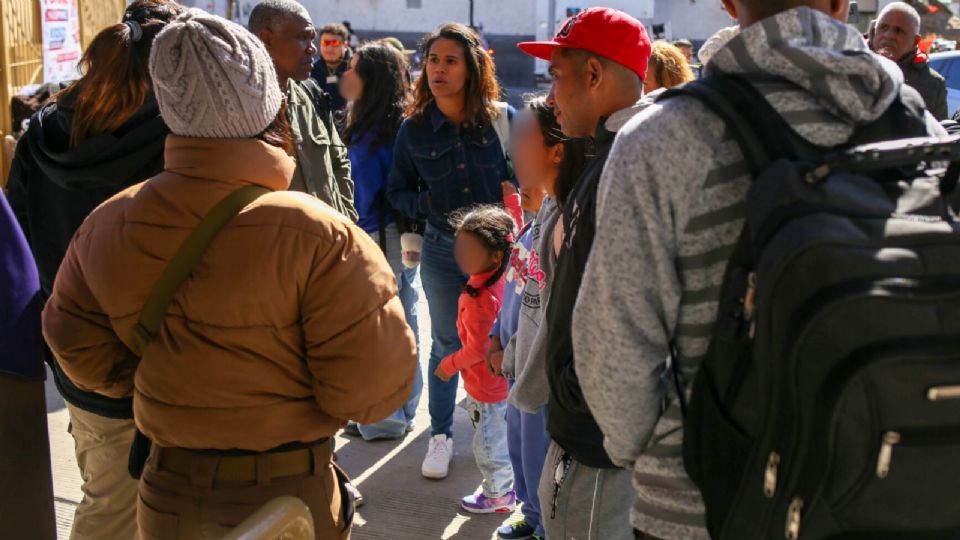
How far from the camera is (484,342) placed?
Answer: 3980 millimetres

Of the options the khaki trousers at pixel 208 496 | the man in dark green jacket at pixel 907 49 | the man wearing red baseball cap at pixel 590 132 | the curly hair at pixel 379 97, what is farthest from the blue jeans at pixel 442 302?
Result: the man in dark green jacket at pixel 907 49

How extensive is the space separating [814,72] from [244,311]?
1.28 meters

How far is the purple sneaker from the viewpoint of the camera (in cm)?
424

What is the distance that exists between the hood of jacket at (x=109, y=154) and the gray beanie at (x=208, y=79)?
0.87 m

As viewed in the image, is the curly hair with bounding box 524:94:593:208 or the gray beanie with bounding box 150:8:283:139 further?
the curly hair with bounding box 524:94:593:208

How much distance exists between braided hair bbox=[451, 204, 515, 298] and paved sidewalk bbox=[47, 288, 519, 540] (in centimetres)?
99

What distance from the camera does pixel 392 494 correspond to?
4.47m

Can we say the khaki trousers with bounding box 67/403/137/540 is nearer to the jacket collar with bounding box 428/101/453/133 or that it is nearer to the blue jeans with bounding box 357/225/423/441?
the blue jeans with bounding box 357/225/423/441

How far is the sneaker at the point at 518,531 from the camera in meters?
3.90

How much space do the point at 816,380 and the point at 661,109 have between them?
1.69 feet

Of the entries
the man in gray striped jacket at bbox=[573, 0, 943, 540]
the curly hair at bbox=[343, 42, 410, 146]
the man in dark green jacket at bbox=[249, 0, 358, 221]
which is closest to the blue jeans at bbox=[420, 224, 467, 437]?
the man in dark green jacket at bbox=[249, 0, 358, 221]

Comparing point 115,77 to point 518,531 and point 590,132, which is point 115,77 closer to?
point 590,132

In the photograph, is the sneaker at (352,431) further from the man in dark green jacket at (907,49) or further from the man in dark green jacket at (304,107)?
the man in dark green jacket at (907,49)

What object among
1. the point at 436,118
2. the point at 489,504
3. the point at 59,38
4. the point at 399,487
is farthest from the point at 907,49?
the point at 59,38
